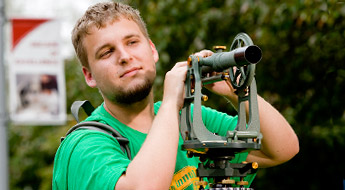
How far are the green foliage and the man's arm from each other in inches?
99.6

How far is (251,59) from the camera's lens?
218cm

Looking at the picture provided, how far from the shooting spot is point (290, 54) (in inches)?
226

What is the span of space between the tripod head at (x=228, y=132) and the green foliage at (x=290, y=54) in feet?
8.00

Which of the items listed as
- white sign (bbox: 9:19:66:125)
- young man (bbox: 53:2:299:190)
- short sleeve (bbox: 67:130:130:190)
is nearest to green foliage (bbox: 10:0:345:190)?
white sign (bbox: 9:19:66:125)

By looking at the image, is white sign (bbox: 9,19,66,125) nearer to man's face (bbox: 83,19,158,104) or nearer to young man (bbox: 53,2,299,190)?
young man (bbox: 53,2,299,190)

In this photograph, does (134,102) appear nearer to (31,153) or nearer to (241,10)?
(241,10)

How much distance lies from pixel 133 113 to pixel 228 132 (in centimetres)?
72

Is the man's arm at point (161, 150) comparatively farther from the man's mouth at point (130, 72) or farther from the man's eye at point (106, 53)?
the man's eye at point (106, 53)

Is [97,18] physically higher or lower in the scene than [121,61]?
higher

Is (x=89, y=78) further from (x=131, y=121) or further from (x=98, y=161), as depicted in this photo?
(x=98, y=161)

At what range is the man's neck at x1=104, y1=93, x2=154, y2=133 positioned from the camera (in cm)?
278

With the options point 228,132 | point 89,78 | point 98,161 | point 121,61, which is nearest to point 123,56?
point 121,61

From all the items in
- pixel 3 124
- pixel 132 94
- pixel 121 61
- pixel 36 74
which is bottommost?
pixel 132 94

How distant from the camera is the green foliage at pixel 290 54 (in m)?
4.93
